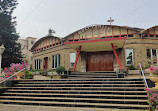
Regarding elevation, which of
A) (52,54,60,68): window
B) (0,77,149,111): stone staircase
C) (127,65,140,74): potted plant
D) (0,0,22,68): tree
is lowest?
(0,77,149,111): stone staircase

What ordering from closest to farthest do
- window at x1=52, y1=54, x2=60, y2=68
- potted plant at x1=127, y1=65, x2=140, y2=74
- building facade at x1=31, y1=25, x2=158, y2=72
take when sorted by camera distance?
potted plant at x1=127, y1=65, x2=140, y2=74
building facade at x1=31, y1=25, x2=158, y2=72
window at x1=52, y1=54, x2=60, y2=68

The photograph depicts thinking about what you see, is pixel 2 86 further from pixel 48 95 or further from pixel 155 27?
pixel 155 27

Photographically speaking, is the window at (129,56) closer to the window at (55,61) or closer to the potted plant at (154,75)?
the potted plant at (154,75)

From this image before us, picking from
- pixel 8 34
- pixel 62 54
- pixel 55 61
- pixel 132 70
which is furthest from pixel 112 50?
pixel 8 34

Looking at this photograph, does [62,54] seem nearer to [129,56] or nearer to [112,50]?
[112,50]

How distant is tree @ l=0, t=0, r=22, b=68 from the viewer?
18906mm

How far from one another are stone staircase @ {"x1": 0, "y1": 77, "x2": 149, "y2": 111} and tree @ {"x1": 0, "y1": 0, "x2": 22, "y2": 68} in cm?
1077

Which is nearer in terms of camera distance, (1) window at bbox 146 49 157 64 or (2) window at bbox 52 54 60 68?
(1) window at bbox 146 49 157 64

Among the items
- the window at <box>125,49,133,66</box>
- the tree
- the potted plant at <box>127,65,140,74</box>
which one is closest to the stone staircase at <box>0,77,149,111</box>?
the potted plant at <box>127,65,140,74</box>

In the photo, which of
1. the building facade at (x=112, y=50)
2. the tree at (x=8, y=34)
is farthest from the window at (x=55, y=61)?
the tree at (x=8, y=34)

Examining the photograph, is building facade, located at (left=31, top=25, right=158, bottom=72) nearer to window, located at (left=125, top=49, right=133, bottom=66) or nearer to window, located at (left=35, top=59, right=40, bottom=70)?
window, located at (left=125, top=49, right=133, bottom=66)

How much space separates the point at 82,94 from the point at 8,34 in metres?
16.6

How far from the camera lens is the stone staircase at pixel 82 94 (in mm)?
6375

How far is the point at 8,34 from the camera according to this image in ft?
64.3
